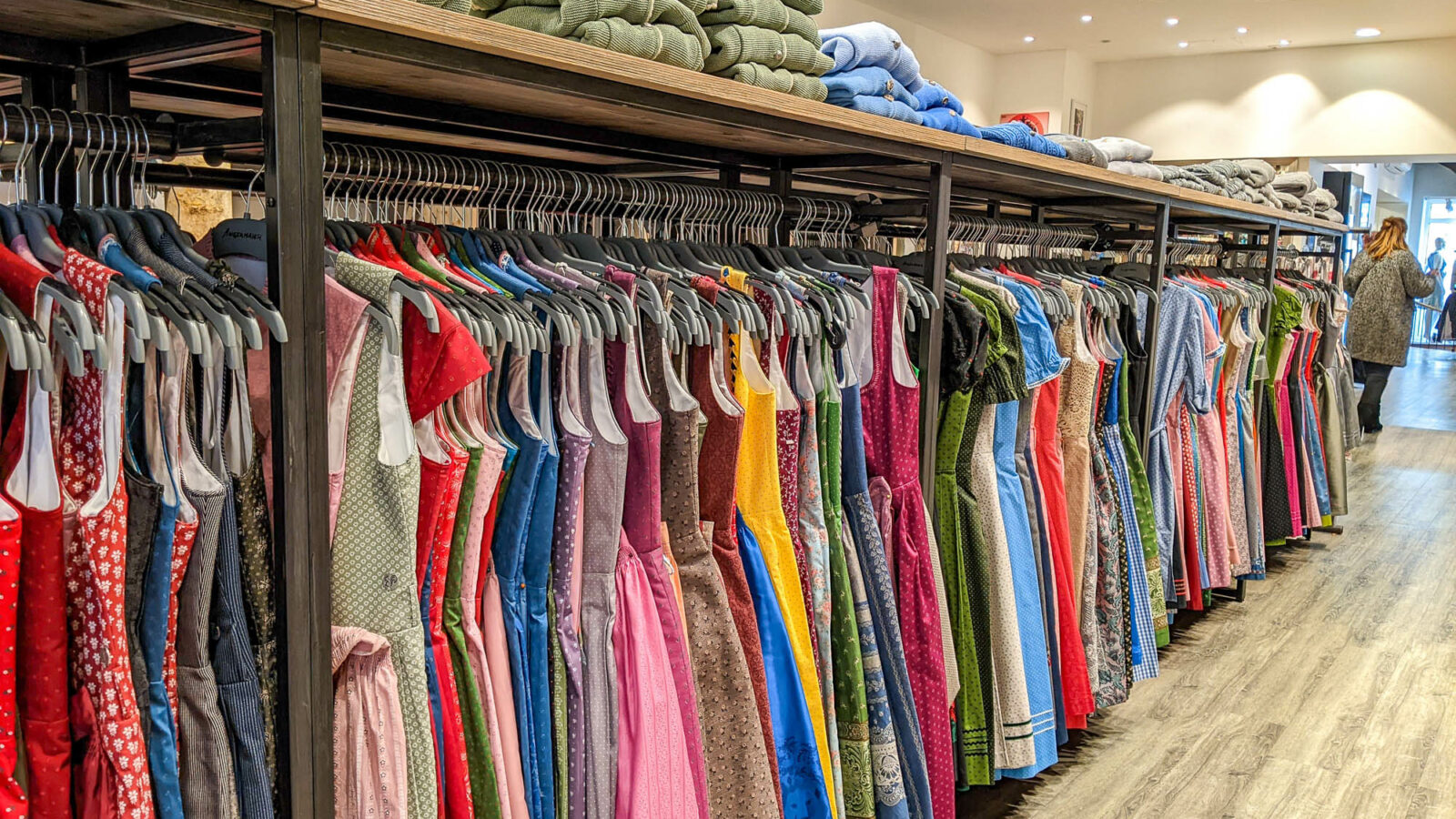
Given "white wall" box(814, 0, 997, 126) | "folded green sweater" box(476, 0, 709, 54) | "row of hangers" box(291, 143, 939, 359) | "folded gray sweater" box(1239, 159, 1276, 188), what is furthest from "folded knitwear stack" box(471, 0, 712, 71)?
"white wall" box(814, 0, 997, 126)

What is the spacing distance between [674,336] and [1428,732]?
2.84 m

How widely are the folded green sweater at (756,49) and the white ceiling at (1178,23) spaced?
289 inches

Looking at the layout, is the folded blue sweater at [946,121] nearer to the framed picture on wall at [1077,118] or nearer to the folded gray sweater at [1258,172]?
the folded gray sweater at [1258,172]

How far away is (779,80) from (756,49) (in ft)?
0.23

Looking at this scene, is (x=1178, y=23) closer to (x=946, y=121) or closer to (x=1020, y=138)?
(x=1020, y=138)

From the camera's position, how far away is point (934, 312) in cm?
221

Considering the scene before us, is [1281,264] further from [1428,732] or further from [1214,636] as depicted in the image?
[1428,732]

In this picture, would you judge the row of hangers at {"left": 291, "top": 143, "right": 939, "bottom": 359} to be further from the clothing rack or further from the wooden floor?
the wooden floor

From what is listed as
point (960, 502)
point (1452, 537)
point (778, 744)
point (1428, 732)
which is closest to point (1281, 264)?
point (1452, 537)

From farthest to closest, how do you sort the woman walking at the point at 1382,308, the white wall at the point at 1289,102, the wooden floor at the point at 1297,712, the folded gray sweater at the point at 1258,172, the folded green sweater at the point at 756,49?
1. the white wall at the point at 1289,102
2. the woman walking at the point at 1382,308
3. the folded gray sweater at the point at 1258,172
4. the wooden floor at the point at 1297,712
5. the folded green sweater at the point at 756,49

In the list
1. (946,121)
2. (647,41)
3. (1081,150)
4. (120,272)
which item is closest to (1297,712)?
(1081,150)

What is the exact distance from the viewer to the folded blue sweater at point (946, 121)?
2.19 metres

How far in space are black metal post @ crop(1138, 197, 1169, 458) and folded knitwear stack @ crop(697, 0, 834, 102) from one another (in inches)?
71.0

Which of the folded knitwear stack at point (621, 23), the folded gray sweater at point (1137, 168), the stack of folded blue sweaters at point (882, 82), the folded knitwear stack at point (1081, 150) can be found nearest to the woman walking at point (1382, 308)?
the folded gray sweater at point (1137, 168)
